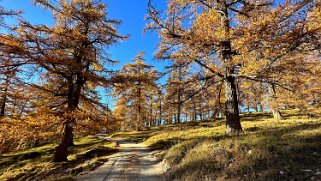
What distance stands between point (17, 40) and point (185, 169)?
1034 centimetres

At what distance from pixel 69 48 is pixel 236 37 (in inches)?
395

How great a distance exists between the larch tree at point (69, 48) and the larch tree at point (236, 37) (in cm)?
542

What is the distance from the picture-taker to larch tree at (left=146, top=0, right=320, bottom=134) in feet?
24.7

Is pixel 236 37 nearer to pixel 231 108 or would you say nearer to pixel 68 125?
pixel 231 108

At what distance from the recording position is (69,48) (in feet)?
45.1

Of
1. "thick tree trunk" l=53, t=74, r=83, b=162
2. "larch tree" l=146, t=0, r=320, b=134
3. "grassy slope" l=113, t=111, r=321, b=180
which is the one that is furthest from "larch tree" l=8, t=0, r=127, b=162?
"grassy slope" l=113, t=111, r=321, b=180

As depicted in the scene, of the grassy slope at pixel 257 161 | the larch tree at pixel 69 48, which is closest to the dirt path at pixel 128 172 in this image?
the grassy slope at pixel 257 161

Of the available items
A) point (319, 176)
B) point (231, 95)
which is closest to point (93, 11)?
point (231, 95)

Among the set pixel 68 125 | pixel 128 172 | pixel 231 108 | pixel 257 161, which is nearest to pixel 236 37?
pixel 231 108

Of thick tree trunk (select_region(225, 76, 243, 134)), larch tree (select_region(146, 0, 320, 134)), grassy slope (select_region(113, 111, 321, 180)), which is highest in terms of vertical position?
larch tree (select_region(146, 0, 320, 134))

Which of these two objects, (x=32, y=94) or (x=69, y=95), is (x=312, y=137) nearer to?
(x=69, y=95)

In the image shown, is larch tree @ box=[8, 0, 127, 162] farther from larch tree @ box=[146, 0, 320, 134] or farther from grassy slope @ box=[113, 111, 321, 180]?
Answer: grassy slope @ box=[113, 111, 321, 180]

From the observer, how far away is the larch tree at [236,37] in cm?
753

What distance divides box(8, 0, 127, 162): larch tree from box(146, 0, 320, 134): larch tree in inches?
214
